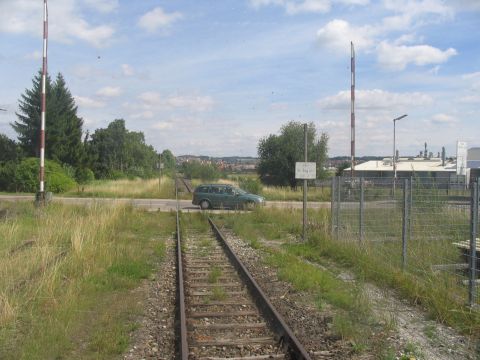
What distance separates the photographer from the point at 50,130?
55344 mm

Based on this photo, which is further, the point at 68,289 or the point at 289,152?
the point at 289,152

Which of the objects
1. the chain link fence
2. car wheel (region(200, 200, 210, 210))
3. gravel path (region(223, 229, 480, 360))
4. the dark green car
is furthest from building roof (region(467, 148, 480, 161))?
gravel path (region(223, 229, 480, 360))

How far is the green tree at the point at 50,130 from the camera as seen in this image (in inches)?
2190

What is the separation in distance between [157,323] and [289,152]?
4872 cm

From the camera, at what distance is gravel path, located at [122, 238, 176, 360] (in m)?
5.66

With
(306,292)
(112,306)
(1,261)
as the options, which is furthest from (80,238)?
(306,292)

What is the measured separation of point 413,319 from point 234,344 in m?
2.68

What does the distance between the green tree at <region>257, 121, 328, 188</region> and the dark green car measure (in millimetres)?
25660

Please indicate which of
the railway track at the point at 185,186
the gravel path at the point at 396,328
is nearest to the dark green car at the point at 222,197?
the railway track at the point at 185,186

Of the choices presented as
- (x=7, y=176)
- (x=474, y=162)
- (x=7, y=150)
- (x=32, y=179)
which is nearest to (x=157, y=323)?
(x=32, y=179)

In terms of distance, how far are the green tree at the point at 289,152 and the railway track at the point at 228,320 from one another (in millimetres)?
44440

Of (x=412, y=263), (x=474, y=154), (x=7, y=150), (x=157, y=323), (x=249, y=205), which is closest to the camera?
(x=157, y=323)

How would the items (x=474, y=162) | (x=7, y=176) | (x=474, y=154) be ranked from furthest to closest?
(x=474, y=154) → (x=474, y=162) → (x=7, y=176)

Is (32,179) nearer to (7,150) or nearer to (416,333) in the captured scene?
(7,150)
